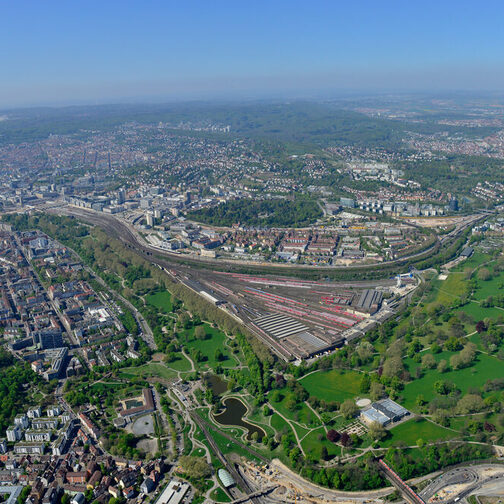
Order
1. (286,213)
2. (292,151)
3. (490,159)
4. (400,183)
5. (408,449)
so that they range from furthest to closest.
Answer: (292,151), (490,159), (400,183), (286,213), (408,449)

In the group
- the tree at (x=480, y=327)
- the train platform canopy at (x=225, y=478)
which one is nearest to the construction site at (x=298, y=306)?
the tree at (x=480, y=327)

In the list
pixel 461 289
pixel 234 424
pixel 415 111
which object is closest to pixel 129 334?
pixel 234 424

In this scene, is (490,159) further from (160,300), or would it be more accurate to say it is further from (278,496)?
(278,496)

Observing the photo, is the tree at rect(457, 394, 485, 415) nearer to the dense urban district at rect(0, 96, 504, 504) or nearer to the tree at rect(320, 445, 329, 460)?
the dense urban district at rect(0, 96, 504, 504)

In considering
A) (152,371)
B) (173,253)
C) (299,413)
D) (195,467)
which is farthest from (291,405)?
(173,253)

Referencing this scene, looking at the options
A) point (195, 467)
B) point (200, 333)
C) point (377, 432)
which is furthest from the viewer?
point (200, 333)

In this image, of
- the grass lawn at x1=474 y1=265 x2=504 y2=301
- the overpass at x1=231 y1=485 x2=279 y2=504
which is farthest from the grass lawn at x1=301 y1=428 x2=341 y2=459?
the grass lawn at x1=474 y1=265 x2=504 y2=301

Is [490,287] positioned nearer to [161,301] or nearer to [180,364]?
[180,364]

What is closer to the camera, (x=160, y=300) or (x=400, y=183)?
(x=160, y=300)
